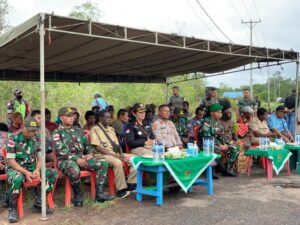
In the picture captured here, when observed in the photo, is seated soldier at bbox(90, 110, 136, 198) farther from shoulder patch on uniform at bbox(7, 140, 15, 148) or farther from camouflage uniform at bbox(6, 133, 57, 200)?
shoulder patch on uniform at bbox(7, 140, 15, 148)

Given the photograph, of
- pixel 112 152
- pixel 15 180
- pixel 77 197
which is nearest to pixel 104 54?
pixel 112 152

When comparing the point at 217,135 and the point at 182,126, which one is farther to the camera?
the point at 182,126

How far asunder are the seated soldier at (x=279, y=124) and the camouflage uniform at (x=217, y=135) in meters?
1.79

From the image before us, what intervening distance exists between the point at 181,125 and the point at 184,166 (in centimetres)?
298

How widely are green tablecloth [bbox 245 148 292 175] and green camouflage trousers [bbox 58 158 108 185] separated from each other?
3157mm

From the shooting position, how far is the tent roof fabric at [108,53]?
17.9 ft

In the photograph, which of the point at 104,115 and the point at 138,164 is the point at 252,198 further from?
the point at 104,115

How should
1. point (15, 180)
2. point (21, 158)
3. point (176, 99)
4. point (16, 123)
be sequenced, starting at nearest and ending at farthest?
point (15, 180) → point (21, 158) → point (16, 123) → point (176, 99)

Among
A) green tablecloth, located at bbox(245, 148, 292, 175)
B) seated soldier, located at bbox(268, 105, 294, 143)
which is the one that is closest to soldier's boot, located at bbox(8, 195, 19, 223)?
green tablecloth, located at bbox(245, 148, 292, 175)

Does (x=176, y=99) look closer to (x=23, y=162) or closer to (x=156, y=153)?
(x=156, y=153)

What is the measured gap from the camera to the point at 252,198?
18.9ft

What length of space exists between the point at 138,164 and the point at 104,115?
1123 millimetres

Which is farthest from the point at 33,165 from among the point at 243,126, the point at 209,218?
the point at 243,126

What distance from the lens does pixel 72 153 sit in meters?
5.39
